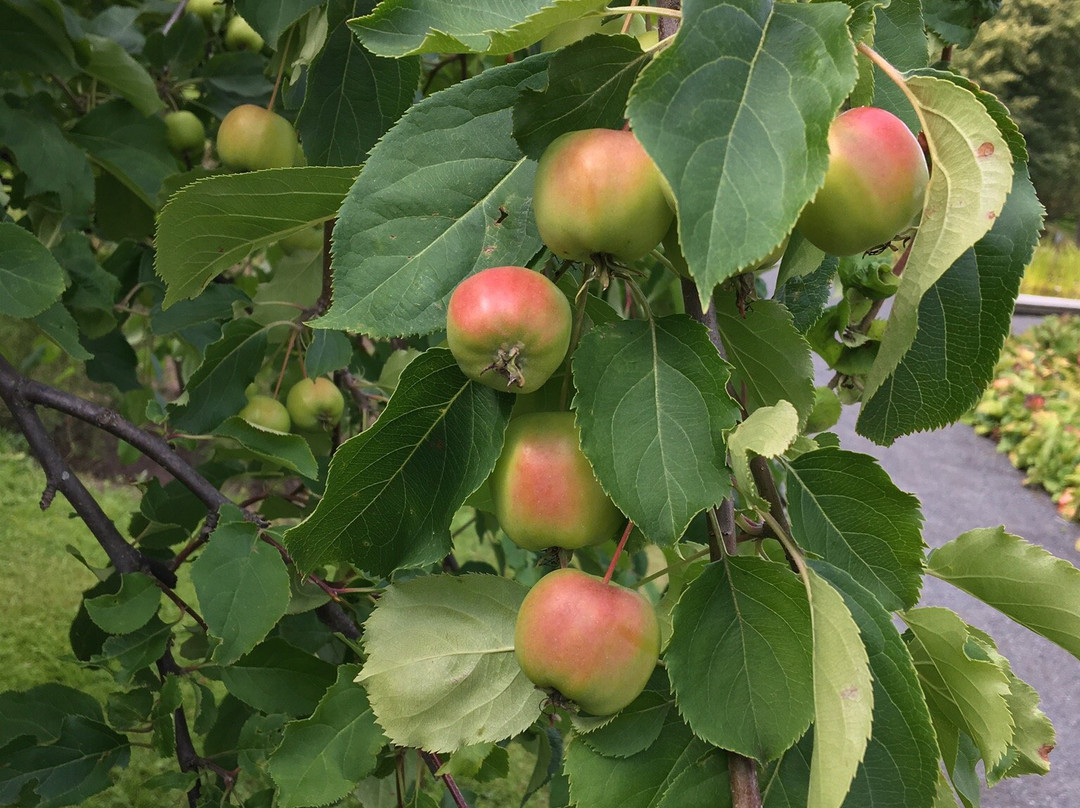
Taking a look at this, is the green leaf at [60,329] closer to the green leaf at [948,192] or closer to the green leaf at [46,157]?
the green leaf at [46,157]

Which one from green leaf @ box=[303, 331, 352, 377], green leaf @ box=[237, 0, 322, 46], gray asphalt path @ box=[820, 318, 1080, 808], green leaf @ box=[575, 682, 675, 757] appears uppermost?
green leaf @ box=[237, 0, 322, 46]

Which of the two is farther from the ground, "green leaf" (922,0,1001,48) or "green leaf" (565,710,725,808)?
"green leaf" (922,0,1001,48)

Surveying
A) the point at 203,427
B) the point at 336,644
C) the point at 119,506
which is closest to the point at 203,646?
the point at 336,644

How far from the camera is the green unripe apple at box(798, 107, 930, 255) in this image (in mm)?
470

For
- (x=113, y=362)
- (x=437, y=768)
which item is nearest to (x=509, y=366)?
(x=437, y=768)

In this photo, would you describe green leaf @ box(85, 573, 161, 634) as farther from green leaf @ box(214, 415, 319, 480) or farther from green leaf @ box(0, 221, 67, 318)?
green leaf @ box(0, 221, 67, 318)

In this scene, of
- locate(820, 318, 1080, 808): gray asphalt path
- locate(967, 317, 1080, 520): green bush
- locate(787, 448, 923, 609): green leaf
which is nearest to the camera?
locate(787, 448, 923, 609): green leaf

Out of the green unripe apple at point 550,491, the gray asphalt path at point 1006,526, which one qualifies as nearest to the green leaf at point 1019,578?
the green unripe apple at point 550,491

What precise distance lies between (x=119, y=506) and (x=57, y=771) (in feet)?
12.6

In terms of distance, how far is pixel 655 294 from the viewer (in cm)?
168

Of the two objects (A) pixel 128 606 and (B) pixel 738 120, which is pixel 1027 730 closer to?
(B) pixel 738 120

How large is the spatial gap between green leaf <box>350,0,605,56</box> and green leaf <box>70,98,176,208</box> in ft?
3.75

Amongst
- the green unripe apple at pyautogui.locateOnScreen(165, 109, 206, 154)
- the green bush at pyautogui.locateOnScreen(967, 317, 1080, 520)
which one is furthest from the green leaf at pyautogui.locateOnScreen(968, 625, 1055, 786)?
the green bush at pyautogui.locateOnScreen(967, 317, 1080, 520)

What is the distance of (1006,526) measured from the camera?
10.0 ft
